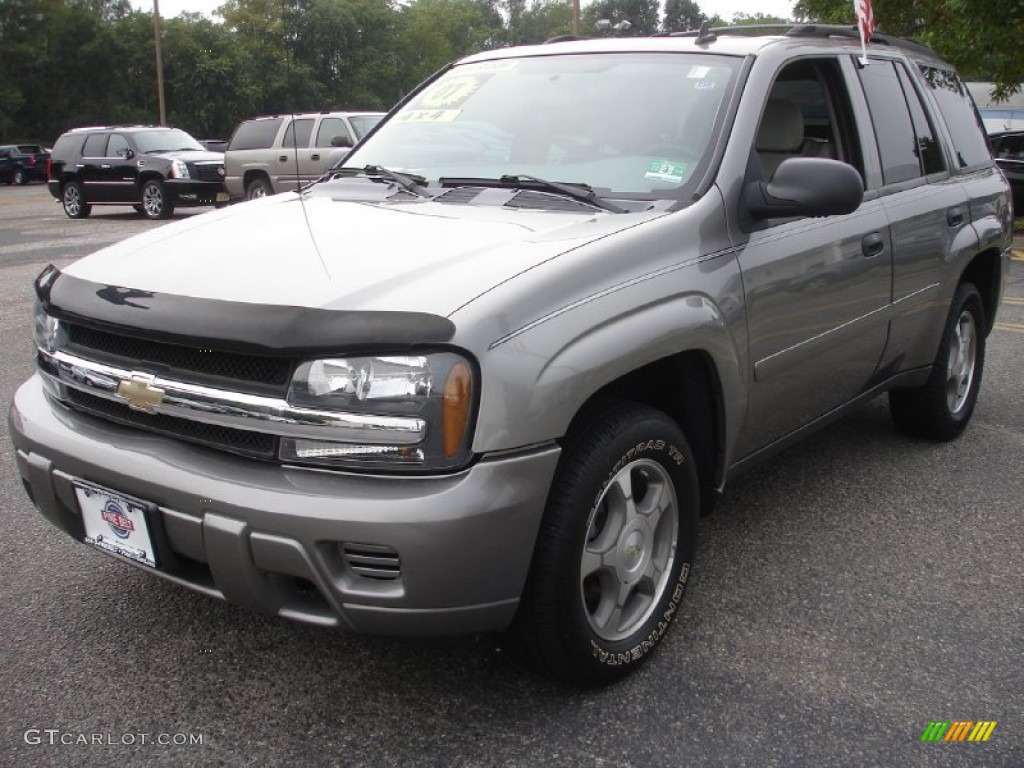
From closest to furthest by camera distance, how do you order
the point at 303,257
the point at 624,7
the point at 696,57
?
the point at 303,257
the point at 696,57
the point at 624,7

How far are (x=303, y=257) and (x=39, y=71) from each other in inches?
2254

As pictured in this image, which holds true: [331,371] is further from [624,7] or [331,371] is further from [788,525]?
[624,7]

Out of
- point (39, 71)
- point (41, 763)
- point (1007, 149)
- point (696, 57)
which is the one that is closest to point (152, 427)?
point (41, 763)

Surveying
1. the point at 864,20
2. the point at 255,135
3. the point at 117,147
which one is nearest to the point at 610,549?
the point at 864,20

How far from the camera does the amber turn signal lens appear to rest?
2.23m

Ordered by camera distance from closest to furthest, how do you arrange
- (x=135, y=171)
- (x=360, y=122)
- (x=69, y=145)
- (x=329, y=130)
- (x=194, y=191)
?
(x=329, y=130) < (x=360, y=122) < (x=194, y=191) < (x=135, y=171) < (x=69, y=145)

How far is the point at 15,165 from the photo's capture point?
3684 cm

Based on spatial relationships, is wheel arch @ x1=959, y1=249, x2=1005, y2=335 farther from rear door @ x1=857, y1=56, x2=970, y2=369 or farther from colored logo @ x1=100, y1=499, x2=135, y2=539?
colored logo @ x1=100, y1=499, x2=135, y2=539

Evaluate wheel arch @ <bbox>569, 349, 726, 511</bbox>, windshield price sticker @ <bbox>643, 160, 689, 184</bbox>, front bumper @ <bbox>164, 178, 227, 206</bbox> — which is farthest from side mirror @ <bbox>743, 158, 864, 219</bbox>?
front bumper @ <bbox>164, 178, 227, 206</bbox>

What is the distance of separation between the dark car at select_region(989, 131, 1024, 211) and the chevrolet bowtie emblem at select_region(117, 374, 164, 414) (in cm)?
1569

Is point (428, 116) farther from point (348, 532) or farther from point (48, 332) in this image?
point (348, 532)

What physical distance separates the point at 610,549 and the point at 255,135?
17047mm

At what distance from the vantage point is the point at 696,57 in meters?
3.54

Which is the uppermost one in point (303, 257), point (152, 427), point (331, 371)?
point (303, 257)
